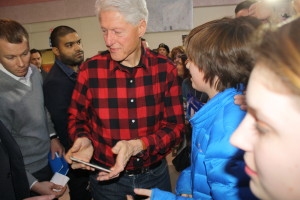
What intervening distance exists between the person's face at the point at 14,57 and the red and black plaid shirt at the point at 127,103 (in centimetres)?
55

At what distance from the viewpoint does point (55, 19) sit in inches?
255

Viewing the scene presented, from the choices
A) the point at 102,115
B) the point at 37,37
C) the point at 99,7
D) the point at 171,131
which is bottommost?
the point at 171,131

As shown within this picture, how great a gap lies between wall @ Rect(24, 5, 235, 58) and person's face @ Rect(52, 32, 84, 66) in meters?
3.89

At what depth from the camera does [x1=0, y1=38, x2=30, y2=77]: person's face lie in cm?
162

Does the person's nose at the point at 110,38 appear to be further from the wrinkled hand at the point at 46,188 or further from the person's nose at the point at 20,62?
the wrinkled hand at the point at 46,188

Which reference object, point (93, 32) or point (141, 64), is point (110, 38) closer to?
point (141, 64)

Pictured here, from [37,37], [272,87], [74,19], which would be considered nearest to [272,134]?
[272,87]

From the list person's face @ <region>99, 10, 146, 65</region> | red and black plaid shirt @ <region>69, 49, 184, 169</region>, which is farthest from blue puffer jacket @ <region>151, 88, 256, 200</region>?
person's face @ <region>99, 10, 146, 65</region>

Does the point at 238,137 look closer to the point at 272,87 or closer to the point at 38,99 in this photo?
the point at 272,87

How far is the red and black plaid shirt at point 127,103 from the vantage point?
1448mm

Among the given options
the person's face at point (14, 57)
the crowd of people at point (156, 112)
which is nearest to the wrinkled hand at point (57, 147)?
the crowd of people at point (156, 112)

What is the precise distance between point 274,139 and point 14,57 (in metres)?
1.80

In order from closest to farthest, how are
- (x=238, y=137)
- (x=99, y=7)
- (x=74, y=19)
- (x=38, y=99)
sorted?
(x=238, y=137) < (x=99, y=7) < (x=38, y=99) < (x=74, y=19)

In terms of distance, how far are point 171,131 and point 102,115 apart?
0.47m
